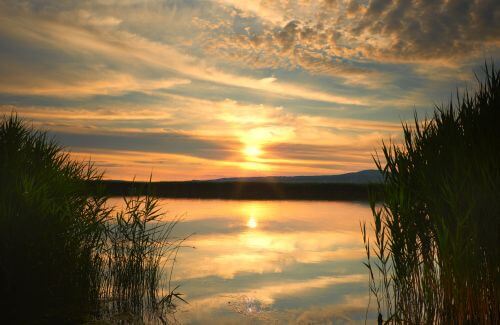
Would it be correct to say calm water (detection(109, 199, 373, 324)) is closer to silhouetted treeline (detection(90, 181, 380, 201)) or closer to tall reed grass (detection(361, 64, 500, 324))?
tall reed grass (detection(361, 64, 500, 324))

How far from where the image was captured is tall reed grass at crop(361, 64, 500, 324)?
804 cm

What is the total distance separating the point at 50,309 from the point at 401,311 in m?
7.38

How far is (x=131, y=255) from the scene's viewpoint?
1202 centimetres

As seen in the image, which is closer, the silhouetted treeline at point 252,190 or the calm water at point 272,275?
the calm water at point 272,275

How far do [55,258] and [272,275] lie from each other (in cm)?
773

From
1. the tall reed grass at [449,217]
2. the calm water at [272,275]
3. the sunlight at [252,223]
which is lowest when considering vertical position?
the calm water at [272,275]

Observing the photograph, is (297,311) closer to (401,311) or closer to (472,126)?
(401,311)

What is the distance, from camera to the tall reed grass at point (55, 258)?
32.8 ft

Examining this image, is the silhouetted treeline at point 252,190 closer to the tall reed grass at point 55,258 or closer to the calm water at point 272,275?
the calm water at point 272,275

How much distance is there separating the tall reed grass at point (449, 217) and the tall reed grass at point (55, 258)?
5406 millimetres

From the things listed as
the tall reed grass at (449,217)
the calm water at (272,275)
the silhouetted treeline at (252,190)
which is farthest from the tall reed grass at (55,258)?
the silhouetted treeline at (252,190)

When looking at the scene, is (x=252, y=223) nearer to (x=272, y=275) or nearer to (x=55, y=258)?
(x=272, y=275)

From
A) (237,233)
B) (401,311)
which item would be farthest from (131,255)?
(237,233)

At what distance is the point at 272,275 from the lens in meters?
15.9
